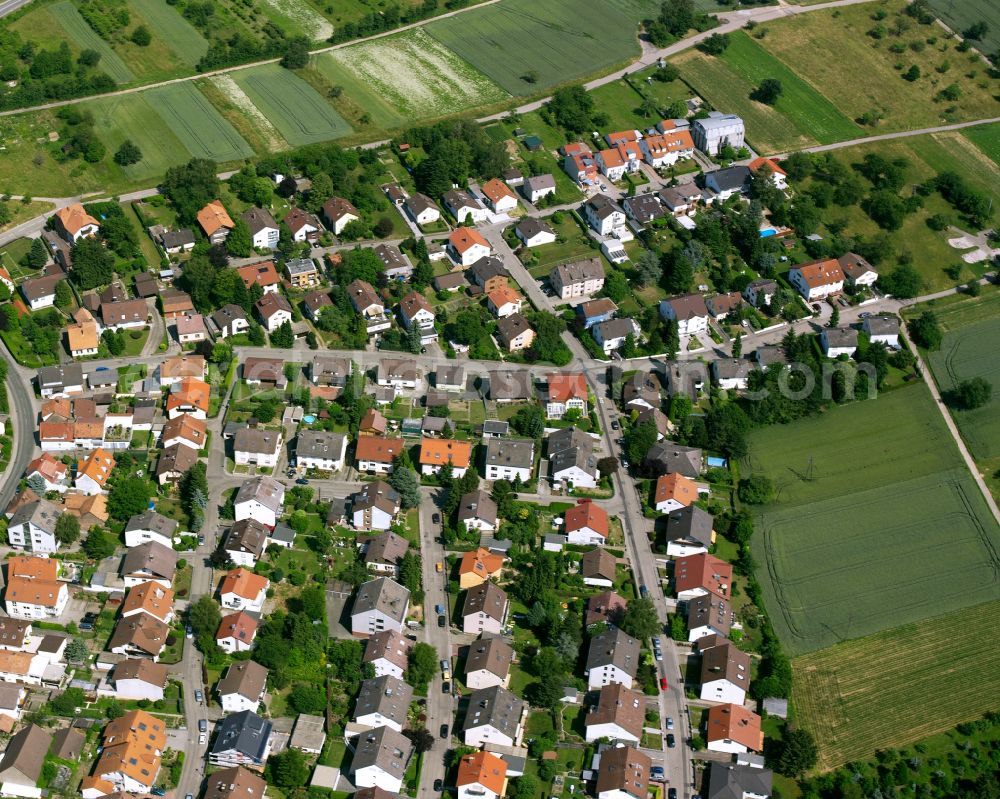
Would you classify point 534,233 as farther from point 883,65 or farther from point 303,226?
point 883,65

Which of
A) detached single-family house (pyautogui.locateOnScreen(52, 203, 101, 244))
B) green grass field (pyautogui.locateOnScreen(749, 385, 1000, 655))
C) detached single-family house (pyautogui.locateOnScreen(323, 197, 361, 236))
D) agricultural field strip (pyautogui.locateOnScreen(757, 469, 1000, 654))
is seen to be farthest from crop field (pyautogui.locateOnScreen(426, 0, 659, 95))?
agricultural field strip (pyautogui.locateOnScreen(757, 469, 1000, 654))

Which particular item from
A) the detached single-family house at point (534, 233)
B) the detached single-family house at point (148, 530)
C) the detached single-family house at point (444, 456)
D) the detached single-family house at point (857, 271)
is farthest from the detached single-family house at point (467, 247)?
the detached single-family house at point (148, 530)

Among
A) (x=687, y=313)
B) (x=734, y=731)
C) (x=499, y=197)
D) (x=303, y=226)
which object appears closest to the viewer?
(x=734, y=731)

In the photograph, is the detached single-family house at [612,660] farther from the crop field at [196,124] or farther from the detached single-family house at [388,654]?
the crop field at [196,124]

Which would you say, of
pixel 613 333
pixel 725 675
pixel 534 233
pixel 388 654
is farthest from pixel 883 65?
pixel 388 654

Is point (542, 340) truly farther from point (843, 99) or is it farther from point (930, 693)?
point (843, 99)

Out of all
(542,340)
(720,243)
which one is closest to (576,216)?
(720,243)

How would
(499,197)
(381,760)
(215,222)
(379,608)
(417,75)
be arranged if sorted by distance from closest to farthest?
(381,760) → (379,608) → (215,222) → (499,197) → (417,75)

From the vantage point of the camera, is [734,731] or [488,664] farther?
[488,664]
